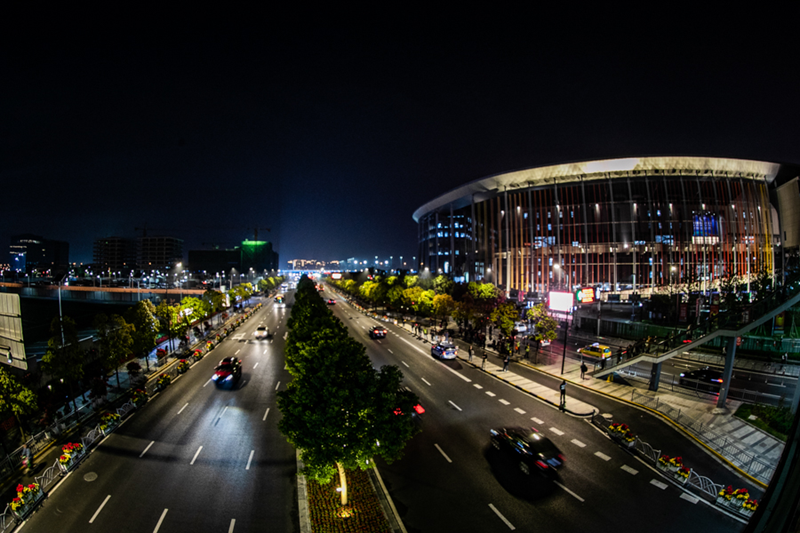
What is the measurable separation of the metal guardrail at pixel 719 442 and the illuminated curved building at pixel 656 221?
5252 cm

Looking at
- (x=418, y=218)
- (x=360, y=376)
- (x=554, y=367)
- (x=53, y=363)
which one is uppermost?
(x=418, y=218)

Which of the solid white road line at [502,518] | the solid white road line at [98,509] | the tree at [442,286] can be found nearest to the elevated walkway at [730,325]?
the solid white road line at [502,518]

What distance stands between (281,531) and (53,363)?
18044 millimetres

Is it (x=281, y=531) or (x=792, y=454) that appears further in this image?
(x=281, y=531)

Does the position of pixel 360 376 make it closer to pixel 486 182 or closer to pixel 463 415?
pixel 463 415

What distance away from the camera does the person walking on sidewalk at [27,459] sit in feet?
49.8

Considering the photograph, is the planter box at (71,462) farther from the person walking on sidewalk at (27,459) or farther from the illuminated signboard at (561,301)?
the illuminated signboard at (561,301)

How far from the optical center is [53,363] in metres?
19.6

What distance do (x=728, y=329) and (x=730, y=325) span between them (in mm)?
421

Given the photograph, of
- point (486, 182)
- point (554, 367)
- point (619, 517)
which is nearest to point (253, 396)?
point (619, 517)

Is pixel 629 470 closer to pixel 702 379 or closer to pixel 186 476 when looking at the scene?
pixel 702 379

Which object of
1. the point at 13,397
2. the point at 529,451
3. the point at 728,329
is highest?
the point at 728,329

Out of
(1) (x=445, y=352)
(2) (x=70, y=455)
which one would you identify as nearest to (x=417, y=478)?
(2) (x=70, y=455)

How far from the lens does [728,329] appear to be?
20047 mm
